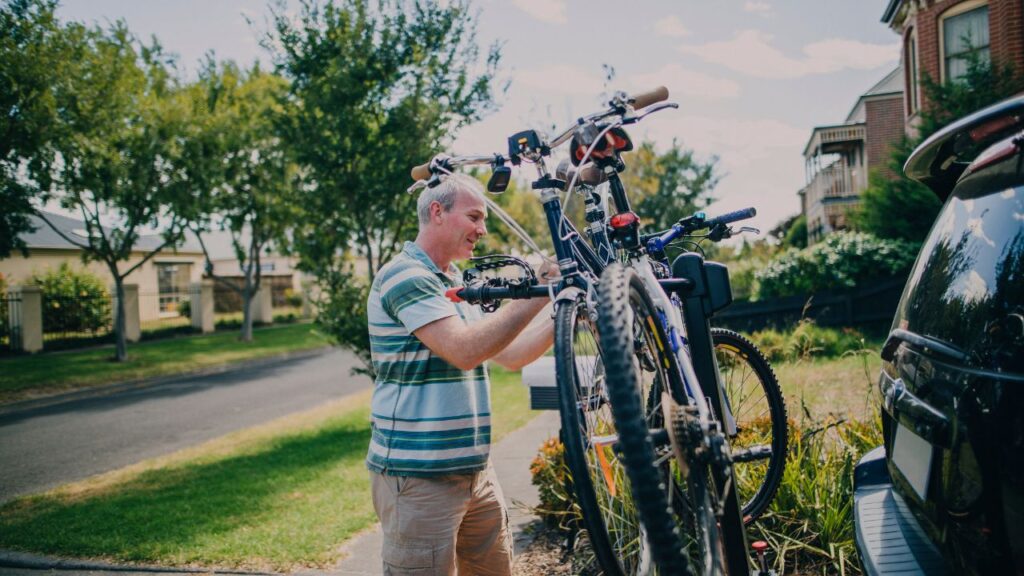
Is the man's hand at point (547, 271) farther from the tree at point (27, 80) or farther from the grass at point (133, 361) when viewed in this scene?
the tree at point (27, 80)

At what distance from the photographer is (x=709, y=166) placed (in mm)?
23141

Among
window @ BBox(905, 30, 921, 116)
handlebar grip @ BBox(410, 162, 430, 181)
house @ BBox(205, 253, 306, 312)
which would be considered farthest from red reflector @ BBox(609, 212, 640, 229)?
house @ BBox(205, 253, 306, 312)

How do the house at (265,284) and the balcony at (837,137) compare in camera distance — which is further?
the house at (265,284)

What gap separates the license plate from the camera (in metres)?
1.91

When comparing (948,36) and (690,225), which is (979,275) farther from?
(948,36)

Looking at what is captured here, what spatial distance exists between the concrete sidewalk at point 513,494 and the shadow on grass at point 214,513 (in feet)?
0.83

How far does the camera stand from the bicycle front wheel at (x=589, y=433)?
6.03ft

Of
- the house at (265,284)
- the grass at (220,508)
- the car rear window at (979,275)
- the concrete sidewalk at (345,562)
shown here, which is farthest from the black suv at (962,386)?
the house at (265,284)

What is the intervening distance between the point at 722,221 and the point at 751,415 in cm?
210

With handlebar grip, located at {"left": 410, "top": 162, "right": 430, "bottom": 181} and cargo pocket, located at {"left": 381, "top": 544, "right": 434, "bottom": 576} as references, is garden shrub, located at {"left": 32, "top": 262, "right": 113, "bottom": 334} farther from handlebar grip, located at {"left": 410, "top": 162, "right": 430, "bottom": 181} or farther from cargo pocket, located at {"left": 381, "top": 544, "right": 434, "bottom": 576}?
cargo pocket, located at {"left": 381, "top": 544, "right": 434, "bottom": 576}

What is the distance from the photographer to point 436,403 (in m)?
2.72

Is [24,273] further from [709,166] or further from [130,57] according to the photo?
[709,166]

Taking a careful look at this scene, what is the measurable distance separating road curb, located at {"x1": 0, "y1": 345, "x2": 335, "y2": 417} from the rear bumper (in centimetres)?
1488

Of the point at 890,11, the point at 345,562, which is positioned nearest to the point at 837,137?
the point at 890,11
